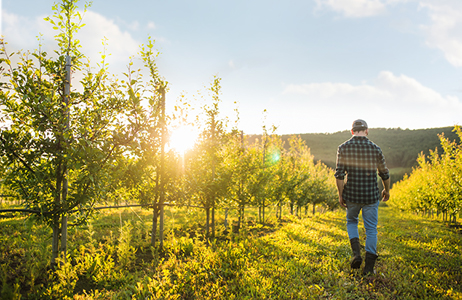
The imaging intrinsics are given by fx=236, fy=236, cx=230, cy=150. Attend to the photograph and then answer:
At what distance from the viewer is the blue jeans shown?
3953 mm

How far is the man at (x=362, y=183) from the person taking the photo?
401 centimetres

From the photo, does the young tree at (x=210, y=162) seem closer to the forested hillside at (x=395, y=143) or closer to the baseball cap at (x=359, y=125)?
the baseball cap at (x=359, y=125)

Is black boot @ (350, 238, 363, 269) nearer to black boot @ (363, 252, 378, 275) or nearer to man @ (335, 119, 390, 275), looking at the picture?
man @ (335, 119, 390, 275)

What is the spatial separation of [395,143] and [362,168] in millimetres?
145645

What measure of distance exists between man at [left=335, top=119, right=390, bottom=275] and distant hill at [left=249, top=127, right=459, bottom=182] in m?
98.1

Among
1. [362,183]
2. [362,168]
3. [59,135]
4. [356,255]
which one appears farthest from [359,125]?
[59,135]

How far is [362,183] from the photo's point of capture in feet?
13.3

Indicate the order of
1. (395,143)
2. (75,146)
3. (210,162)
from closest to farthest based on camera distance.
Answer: (75,146), (210,162), (395,143)

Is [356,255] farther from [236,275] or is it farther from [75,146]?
[75,146]

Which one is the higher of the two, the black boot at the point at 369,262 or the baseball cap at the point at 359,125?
the baseball cap at the point at 359,125

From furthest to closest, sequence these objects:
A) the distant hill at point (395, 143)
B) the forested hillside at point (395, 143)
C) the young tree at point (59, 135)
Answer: the forested hillside at point (395, 143) < the distant hill at point (395, 143) < the young tree at point (59, 135)

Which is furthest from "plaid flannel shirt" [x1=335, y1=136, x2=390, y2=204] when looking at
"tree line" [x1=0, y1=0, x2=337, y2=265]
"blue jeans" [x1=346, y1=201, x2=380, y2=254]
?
"tree line" [x1=0, y1=0, x2=337, y2=265]

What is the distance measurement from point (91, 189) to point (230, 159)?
5451 mm

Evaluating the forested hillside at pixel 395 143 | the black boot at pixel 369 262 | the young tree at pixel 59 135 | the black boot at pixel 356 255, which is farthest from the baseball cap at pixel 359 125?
the forested hillside at pixel 395 143
